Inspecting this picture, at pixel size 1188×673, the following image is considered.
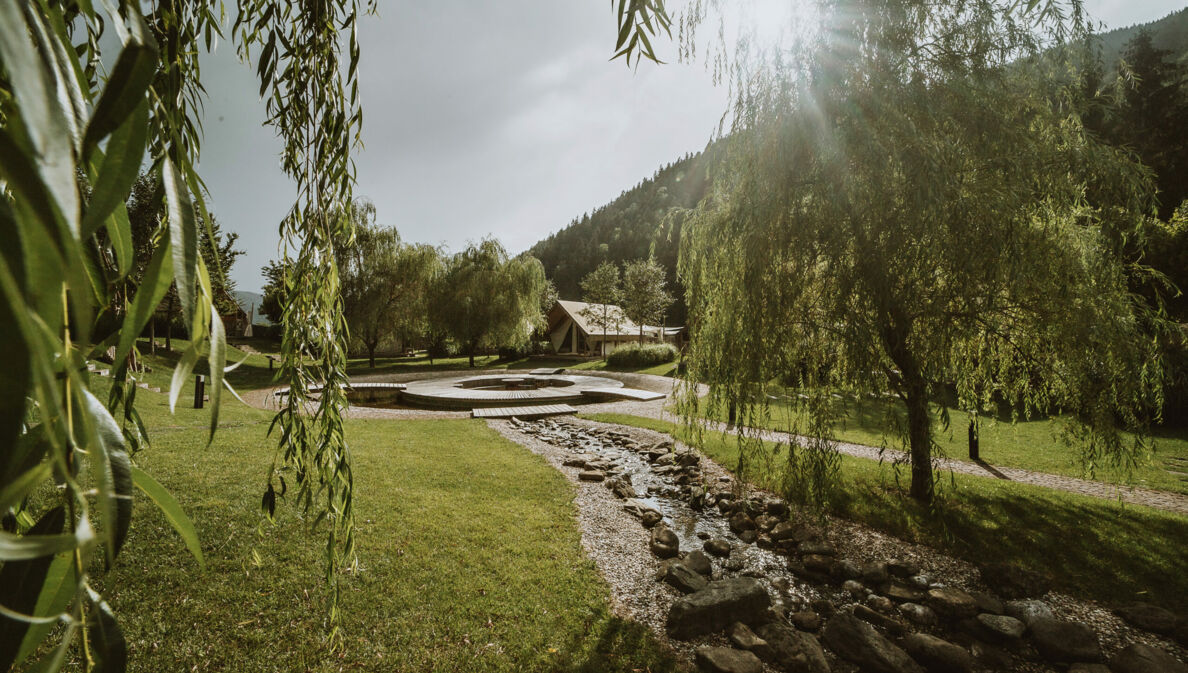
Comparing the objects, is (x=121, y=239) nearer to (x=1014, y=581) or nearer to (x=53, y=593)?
(x=53, y=593)

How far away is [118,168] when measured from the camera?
0.46 meters

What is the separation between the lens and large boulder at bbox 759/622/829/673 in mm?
3258

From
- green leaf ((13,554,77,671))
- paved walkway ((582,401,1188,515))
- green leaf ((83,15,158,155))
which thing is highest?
green leaf ((83,15,158,155))

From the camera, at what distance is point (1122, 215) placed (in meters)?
4.34

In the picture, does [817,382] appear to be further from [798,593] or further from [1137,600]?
[1137,600]

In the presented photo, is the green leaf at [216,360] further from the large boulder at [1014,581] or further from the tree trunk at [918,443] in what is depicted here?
the large boulder at [1014,581]

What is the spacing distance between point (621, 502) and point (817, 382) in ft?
10.3

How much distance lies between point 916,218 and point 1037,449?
9.89 meters

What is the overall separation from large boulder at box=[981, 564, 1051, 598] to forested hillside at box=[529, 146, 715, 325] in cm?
5419

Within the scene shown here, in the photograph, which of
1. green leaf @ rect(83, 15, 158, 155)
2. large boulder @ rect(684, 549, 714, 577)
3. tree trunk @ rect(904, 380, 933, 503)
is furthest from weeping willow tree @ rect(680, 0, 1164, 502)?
green leaf @ rect(83, 15, 158, 155)

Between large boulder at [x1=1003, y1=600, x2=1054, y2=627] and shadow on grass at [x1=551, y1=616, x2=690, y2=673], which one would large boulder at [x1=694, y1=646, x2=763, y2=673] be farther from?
large boulder at [x1=1003, y1=600, x2=1054, y2=627]

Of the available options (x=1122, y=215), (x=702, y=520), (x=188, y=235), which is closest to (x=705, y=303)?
(x=702, y=520)

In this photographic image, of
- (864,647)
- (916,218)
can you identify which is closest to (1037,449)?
(916,218)

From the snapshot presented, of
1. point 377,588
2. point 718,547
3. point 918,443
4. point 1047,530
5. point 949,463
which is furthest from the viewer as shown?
point 949,463
